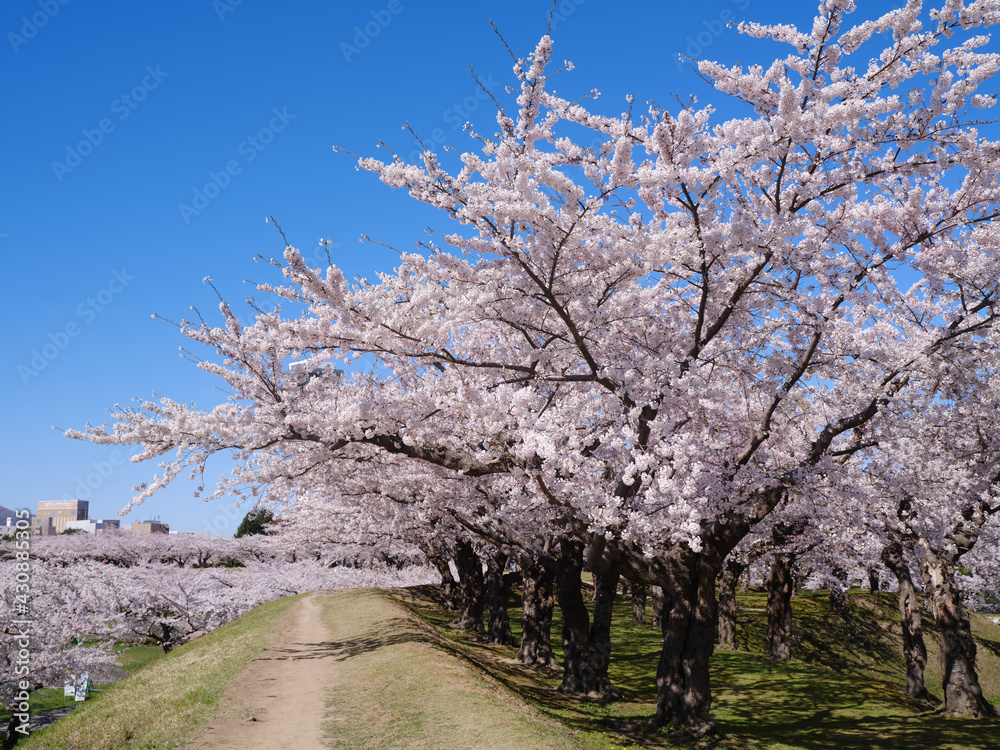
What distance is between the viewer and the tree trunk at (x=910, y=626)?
21.9 meters

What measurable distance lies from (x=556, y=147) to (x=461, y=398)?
4.77m

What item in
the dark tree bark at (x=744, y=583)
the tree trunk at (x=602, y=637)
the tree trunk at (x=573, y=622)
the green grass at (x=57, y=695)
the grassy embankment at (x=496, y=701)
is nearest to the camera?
the grassy embankment at (x=496, y=701)

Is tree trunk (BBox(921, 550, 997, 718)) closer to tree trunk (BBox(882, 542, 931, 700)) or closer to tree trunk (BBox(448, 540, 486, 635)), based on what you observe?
tree trunk (BBox(882, 542, 931, 700))

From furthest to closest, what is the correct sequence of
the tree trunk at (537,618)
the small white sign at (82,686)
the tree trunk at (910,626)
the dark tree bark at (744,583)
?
1. the dark tree bark at (744,583)
2. the small white sign at (82,686)
3. the tree trunk at (910,626)
4. the tree trunk at (537,618)

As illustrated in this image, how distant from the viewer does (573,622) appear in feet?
58.0

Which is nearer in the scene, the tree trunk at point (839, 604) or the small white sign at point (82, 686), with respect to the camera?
the small white sign at point (82, 686)

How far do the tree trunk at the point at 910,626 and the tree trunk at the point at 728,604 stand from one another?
574cm

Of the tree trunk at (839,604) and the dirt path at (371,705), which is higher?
the tree trunk at (839,604)

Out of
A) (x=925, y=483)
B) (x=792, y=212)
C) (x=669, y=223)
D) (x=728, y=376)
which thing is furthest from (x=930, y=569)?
(x=669, y=223)

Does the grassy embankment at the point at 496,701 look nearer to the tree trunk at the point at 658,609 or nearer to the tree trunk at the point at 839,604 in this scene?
the tree trunk at the point at 658,609

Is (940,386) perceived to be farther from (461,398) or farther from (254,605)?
(254,605)

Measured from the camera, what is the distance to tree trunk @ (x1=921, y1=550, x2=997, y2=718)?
17.5m

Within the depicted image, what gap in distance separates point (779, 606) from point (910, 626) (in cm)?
470

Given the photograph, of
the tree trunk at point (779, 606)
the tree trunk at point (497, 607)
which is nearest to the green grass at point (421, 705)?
the tree trunk at point (497, 607)
